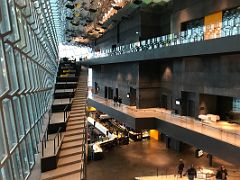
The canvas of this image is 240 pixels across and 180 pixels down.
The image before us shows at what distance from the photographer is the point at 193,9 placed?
20.8 m

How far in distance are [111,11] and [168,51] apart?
1463 centimetres

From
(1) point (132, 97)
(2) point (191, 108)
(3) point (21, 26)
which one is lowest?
(2) point (191, 108)

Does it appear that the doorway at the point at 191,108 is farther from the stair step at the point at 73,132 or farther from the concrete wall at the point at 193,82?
the stair step at the point at 73,132

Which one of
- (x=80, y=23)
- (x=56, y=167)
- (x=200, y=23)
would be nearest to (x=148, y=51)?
(x=200, y=23)

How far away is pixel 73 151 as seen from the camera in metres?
11.4

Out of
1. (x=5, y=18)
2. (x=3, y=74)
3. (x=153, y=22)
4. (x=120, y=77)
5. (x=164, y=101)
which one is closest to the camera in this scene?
(x=3, y=74)

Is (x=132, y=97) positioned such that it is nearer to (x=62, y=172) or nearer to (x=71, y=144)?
(x=71, y=144)

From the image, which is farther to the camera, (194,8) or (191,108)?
(194,8)

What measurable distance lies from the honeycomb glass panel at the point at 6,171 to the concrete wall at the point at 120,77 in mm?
19208

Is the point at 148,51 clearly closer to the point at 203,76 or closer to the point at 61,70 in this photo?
the point at 203,76

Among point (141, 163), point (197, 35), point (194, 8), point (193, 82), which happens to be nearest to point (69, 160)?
point (141, 163)

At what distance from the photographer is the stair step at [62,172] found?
9297 mm

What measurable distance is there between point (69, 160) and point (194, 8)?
15.2 meters

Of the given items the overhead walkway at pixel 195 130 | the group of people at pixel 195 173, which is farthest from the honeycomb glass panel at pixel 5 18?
the group of people at pixel 195 173
